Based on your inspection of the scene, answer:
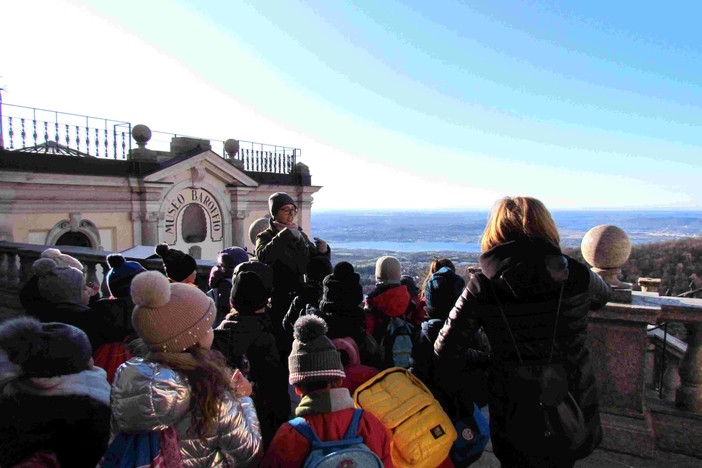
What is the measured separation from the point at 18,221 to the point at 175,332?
11.4 meters

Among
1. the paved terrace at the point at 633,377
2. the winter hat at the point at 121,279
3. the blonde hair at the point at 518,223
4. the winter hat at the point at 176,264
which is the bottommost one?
the paved terrace at the point at 633,377

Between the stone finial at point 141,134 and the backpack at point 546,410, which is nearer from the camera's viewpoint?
the backpack at point 546,410

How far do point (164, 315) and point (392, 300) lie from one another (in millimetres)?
1739

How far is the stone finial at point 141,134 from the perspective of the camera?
14.4 meters

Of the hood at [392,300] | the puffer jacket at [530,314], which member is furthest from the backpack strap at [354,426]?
the hood at [392,300]

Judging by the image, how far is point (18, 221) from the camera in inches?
439

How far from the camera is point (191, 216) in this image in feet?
52.3

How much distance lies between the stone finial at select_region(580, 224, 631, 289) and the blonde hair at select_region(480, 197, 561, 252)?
128 cm

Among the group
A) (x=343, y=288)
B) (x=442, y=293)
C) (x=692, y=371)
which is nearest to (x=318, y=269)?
(x=343, y=288)

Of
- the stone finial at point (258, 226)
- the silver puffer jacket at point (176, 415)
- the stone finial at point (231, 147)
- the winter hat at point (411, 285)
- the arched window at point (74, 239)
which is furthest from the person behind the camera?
the stone finial at point (231, 147)

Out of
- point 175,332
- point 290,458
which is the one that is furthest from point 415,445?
point 175,332

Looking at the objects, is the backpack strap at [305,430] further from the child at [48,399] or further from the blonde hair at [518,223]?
the blonde hair at [518,223]

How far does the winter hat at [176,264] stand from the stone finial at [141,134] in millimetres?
11648

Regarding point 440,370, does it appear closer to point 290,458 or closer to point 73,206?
point 290,458
